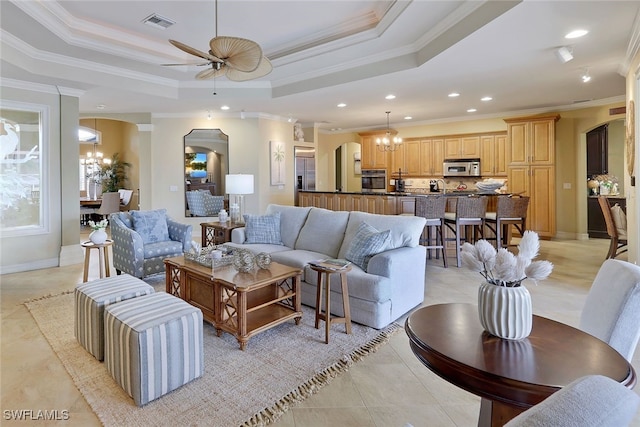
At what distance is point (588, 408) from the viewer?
0.59 m

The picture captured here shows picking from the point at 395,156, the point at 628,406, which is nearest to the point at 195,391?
the point at 628,406

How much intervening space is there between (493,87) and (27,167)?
24.0 feet

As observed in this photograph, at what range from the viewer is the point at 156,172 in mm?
7609

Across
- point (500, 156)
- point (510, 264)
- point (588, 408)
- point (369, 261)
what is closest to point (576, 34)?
point (369, 261)

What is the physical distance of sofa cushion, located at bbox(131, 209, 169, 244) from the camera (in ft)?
15.5

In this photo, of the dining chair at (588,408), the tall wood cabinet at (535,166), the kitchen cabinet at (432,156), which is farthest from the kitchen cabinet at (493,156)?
the dining chair at (588,408)

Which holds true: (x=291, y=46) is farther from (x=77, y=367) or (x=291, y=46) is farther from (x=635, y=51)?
(x=77, y=367)

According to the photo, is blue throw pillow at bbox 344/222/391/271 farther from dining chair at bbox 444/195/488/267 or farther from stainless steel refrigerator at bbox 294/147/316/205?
stainless steel refrigerator at bbox 294/147/316/205

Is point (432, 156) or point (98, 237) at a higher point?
point (432, 156)

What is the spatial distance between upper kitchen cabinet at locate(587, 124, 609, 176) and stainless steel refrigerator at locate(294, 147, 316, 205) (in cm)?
631

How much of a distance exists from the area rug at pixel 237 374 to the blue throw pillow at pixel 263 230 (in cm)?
148

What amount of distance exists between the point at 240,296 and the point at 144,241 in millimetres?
2664

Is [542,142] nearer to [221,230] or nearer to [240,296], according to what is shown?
[221,230]

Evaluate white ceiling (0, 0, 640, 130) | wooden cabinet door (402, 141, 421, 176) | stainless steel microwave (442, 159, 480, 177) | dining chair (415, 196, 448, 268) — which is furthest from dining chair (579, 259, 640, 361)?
wooden cabinet door (402, 141, 421, 176)
